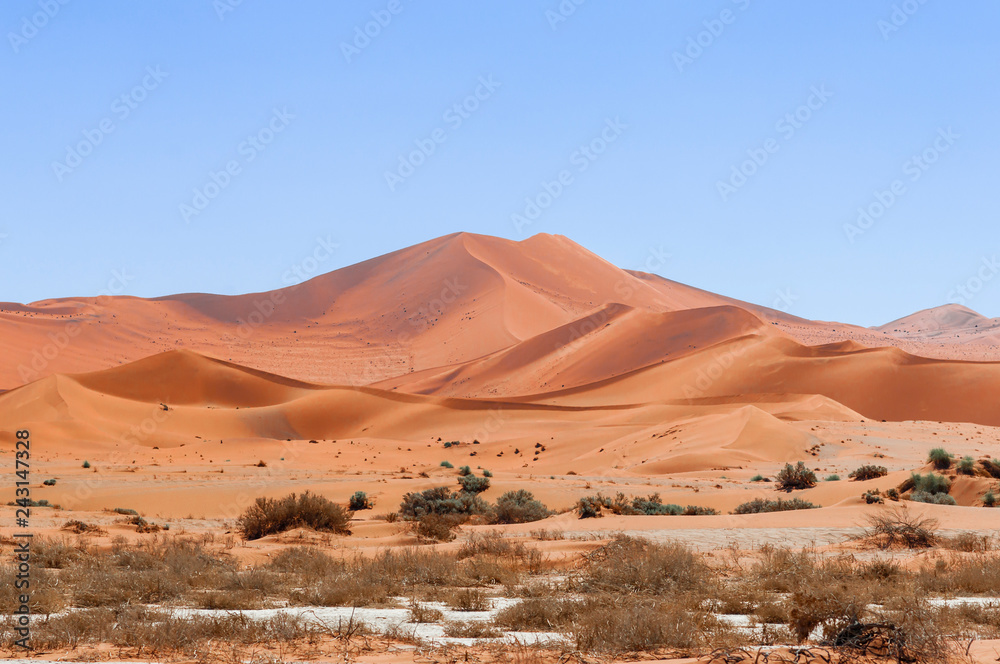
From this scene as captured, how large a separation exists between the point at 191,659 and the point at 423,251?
120970mm

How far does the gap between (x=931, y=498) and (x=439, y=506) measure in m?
11.2

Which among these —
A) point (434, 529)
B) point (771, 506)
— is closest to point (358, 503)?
point (434, 529)

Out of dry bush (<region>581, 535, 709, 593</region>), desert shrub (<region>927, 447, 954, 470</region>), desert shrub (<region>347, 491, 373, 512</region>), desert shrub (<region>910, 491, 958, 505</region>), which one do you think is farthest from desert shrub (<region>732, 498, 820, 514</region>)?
desert shrub (<region>347, 491, 373, 512</region>)

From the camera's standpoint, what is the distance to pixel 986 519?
609 inches

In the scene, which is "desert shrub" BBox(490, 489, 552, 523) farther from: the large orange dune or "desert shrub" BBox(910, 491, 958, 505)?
"desert shrub" BBox(910, 491, 958, 505)

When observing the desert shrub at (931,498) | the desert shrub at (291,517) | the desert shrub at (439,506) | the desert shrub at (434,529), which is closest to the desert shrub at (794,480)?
the desert shrub at (931,498)

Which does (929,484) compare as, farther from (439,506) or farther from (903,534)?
(439,506)

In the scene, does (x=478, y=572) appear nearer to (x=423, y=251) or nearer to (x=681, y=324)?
(x=681, y=324)

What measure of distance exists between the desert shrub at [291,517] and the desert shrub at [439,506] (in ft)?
7.29

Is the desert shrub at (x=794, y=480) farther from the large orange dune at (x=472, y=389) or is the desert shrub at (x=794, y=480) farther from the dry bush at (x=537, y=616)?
the dry bush at (x=537, y=616)

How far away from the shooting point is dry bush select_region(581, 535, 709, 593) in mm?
9414

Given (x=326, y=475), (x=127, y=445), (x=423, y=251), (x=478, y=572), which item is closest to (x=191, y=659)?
(x=478, y=572)

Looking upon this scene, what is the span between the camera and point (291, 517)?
54.6 ft

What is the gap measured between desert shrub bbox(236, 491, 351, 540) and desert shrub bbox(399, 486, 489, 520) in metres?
2.22
